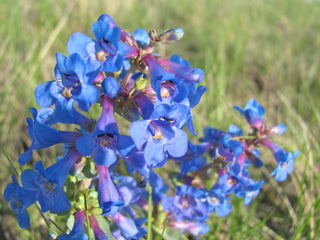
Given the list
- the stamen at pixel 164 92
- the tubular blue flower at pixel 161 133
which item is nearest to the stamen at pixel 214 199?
the tubular blue flower at pixel 161 133

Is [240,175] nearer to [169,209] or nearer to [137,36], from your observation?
[169,209]

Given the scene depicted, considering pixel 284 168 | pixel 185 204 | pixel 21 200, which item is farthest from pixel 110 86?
pixel 284 168

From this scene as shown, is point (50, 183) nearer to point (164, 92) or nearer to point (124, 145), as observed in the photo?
point (124, 145)

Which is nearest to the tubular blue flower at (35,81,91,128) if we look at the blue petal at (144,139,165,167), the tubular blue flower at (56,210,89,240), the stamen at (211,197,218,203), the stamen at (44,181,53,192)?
the stamen at (44,181,53,192)

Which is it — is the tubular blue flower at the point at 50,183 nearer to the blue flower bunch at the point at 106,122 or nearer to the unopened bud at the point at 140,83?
the blue flower bunch at the point at 106,122

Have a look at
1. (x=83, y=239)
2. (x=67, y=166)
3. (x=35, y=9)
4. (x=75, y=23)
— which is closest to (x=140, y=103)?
(x=67, y=166)

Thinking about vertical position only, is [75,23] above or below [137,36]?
below

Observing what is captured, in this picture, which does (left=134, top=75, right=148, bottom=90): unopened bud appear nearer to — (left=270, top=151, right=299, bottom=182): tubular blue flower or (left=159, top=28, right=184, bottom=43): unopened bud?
(left=159, top=28, right=184, bottom=43): unopened bud
